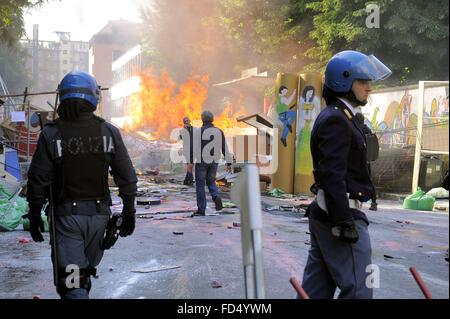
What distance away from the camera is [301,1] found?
19.5 m

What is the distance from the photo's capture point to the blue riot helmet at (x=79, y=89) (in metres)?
3.71

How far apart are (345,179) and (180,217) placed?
724 centimetres

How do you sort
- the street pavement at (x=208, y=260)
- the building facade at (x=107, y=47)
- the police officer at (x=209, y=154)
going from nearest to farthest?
1. the street pavement at (x=208, y=260)
2. the police officer at (x=209, y=154)
3. the building facade at (x=107, y=47)

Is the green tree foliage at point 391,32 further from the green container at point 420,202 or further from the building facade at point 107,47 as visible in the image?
the building facade at point 107,47

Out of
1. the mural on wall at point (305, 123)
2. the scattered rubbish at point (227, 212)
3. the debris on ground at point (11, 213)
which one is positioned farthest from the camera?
the mural on wall at point (305, 123)

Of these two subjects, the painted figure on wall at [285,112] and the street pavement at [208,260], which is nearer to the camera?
the street pavement at [208,260]

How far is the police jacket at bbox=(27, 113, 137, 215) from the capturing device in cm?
358

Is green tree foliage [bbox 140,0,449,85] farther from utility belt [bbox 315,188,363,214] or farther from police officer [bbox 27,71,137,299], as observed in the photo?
police officer [bbox 27,71,137,299]

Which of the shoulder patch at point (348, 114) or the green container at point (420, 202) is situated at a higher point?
the shoulder patch at point (348, 114)

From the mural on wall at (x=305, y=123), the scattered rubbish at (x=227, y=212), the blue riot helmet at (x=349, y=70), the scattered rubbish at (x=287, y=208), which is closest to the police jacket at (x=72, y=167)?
the blue riot helmet at (x=349, y=70)

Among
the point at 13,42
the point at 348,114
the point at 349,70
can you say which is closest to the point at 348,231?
the point at 348,114

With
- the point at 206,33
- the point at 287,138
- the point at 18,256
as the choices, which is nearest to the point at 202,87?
the point at 206,33

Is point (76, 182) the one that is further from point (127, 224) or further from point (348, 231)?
point (348, 231)
